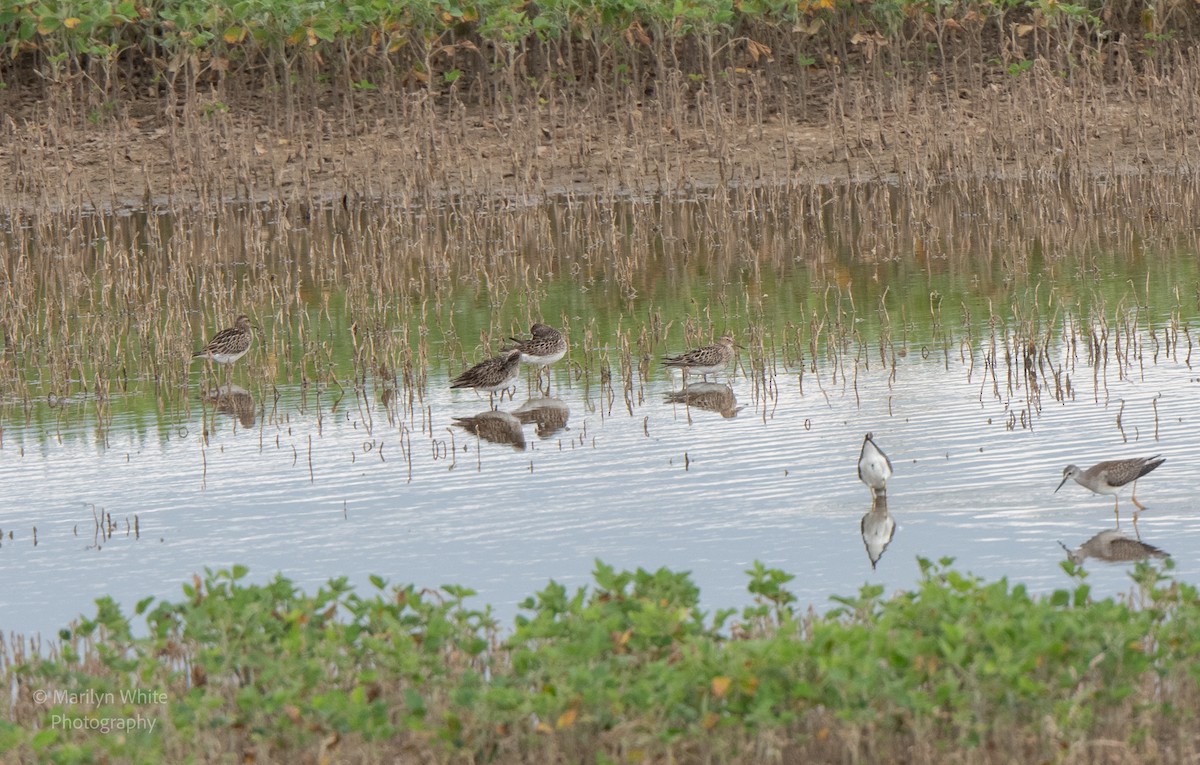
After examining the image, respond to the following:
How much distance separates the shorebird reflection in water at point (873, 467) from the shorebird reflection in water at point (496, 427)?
2822 millimetres

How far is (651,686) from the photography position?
602 centimetres

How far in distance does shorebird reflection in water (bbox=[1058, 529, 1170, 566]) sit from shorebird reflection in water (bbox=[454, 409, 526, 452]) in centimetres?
412

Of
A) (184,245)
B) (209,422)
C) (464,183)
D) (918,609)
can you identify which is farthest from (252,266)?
(918,609)

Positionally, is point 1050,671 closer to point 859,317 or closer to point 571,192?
point 859,317

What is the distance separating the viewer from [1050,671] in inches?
247

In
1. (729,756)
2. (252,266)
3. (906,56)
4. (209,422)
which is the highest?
(906,56)

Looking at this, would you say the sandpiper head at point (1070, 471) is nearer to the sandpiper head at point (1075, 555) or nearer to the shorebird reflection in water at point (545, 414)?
the sandpiper head at point (1075, 555)

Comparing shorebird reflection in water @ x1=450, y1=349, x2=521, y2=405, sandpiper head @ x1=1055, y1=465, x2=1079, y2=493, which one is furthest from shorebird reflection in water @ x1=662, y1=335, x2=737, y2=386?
sandpiper head @ x1=1055, y1=465, x2=1079, y2=493

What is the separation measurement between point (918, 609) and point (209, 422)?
7.64 metres

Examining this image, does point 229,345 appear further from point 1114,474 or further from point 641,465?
point 1114,474

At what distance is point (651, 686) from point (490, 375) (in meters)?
7.48

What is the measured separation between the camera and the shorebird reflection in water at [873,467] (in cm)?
982

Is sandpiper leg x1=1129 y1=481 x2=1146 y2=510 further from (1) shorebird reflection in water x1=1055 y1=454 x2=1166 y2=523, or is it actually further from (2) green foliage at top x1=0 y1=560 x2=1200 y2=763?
(2) green foliage at top x1=0 y1=560 x2=1200 y2=763

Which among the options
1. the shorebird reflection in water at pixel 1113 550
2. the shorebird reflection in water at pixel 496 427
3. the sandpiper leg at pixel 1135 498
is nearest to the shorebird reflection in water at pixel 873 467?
the shorebird reflection in water at pixel 1113 550
